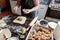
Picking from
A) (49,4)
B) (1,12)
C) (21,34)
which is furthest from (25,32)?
(1,12)

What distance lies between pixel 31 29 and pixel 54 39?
23 centimetres

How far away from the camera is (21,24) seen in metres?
1.13

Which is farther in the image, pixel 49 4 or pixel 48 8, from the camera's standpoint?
pixel 48 8

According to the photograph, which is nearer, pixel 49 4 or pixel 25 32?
pixel 25 32

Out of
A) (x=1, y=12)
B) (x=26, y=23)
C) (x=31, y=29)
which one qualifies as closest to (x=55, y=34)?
(x=31, y=29)

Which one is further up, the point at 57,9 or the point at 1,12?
the point at 57,9

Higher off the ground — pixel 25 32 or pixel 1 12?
pixel 25 32

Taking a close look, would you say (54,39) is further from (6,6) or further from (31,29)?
(6,6)

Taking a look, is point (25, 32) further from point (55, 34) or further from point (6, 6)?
point (6, 6)

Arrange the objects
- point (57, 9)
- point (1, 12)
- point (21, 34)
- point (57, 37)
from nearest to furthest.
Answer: point (57, 37), point (21, 34), point (57, 9), point (1, 12)

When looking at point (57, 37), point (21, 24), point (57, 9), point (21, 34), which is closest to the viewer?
point (57, 37)

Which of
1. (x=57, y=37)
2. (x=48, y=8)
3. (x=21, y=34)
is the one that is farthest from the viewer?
(x=48, y=8)

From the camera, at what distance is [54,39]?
902mm

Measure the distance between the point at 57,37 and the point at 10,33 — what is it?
0.42 m
